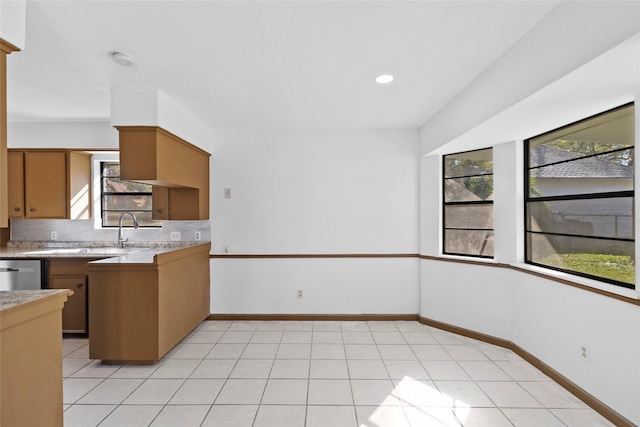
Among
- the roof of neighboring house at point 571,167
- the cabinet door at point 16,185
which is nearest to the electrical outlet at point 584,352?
the roof of neighboring house at point 571,167

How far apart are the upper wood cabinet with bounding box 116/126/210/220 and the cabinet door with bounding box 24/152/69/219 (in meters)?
1.14

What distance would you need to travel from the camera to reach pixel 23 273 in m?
3.44

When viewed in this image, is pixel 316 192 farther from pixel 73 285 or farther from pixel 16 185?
pixel 16 185

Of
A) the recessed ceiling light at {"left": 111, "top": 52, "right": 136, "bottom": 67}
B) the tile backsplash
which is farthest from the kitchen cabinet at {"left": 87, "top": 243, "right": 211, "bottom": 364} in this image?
the recessed ceiling light at {"left": 111, "top": 52, "right": 136, "bottom": 67}

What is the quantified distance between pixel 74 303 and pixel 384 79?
154 inches

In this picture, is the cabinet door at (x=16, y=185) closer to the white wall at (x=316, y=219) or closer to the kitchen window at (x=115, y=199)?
the kitchen window at (x=115, y=199)

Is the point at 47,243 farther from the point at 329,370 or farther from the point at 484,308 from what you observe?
the point at 484,308

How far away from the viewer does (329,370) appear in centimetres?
278

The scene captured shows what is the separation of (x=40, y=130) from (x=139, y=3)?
334 centimetres

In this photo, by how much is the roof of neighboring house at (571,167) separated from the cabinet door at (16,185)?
571 centimetres

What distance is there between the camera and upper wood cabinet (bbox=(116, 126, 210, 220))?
2.87 meters

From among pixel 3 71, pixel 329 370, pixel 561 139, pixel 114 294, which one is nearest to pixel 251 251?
pixel 114 294

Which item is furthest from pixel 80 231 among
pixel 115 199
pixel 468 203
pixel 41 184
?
pixel 468 203

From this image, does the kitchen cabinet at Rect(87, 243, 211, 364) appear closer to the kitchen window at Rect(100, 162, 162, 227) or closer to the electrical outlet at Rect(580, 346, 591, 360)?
the kitchen window at Rect(100, 162, 162, 227)
